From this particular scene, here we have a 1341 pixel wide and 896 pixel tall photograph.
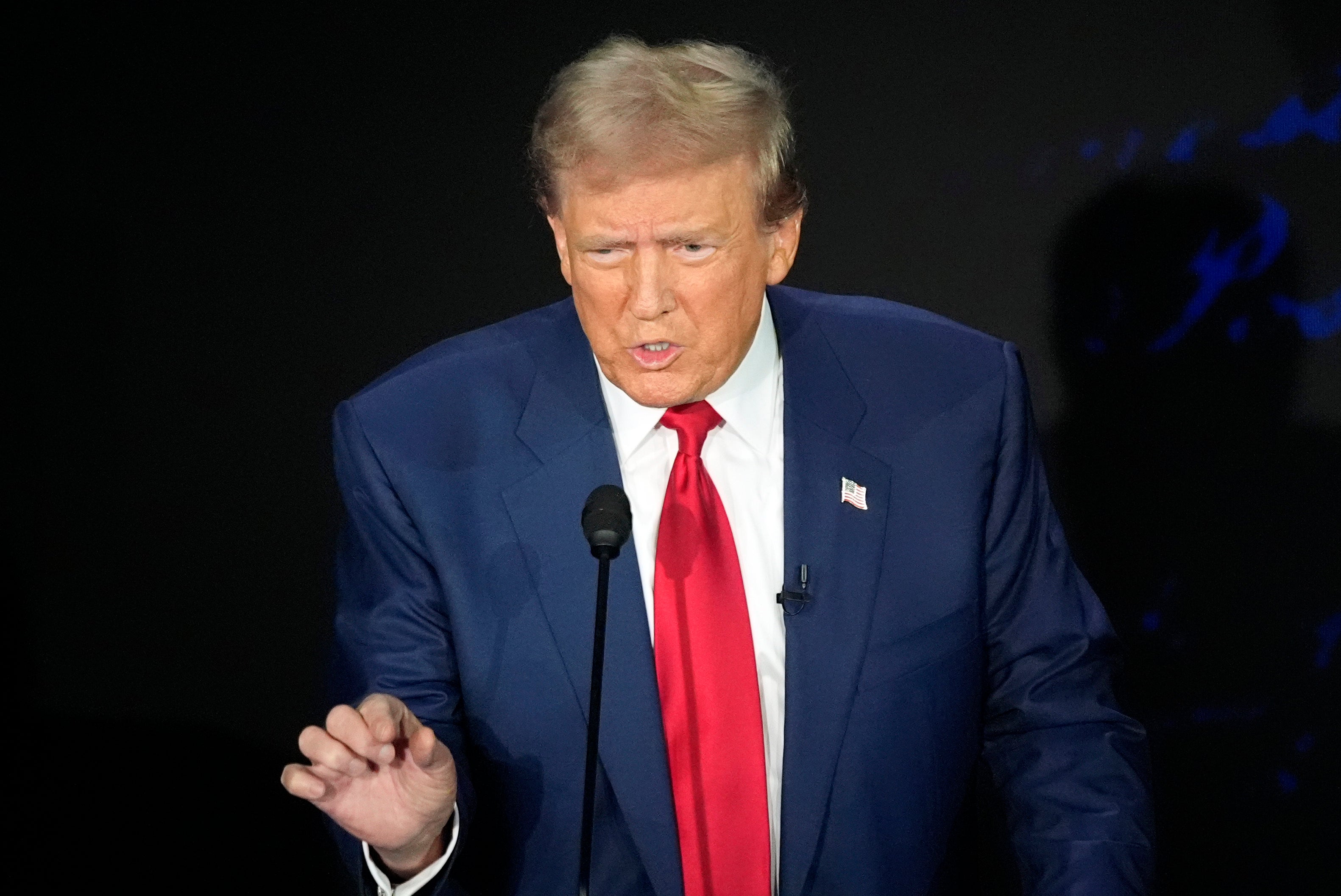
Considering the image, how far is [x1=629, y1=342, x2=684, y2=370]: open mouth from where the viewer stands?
1.96m

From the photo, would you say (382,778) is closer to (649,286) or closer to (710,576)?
(710,576)

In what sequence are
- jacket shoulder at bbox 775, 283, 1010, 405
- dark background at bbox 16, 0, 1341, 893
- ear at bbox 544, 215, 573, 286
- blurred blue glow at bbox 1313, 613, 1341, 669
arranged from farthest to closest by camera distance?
1. blurred blue glow at bbox 1313, 613, 1341, 669
2. dark background at bbox 16, 0, 1341, 893
3. jacket shoulder at bbox 775, 283, 1010, 405
4. ear at bbox 544, 215, 573, 286

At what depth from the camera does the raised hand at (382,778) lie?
1.61 m

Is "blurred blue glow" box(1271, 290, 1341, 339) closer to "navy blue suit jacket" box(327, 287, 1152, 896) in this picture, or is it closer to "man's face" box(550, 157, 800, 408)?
"navy blue suit jacket" box(327, 287, 1152, 896)

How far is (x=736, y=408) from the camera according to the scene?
6.93 ft

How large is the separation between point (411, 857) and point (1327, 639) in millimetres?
1813

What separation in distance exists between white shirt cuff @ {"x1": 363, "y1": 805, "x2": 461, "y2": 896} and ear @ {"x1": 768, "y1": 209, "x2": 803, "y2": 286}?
2.76 feet

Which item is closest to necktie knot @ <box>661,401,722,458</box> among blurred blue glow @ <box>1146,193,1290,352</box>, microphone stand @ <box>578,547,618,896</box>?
microphone stand @ <box>578,547,618,896</box>

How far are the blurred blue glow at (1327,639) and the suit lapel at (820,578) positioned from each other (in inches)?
44.8

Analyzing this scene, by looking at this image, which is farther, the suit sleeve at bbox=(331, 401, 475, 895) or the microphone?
the suit sleeve at bbox=(331, 401, 475, 895)

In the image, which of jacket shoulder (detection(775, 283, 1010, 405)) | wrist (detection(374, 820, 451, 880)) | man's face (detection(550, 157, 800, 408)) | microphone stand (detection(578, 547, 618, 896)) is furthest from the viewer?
jacket shoulder (detection(775, 283, 1010, 405))

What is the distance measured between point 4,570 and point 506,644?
1114 mm

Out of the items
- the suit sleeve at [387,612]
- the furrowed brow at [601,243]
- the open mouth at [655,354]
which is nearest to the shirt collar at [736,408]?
the open mouth at [655,354]

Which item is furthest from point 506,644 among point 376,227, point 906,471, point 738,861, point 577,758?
point 376,227
